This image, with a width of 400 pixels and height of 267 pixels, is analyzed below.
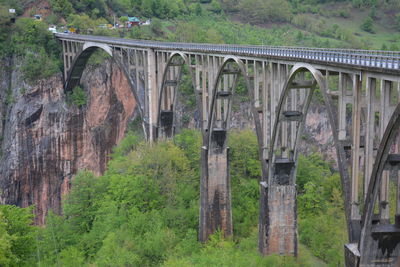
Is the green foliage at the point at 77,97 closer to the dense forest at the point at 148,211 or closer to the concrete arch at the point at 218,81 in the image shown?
the dense forest at the point at 148,211

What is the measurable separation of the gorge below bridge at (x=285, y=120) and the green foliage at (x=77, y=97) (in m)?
16.8

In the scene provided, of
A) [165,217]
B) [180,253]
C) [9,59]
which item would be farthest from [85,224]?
[9,59]

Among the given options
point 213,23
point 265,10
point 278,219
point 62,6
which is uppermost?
point 265,10

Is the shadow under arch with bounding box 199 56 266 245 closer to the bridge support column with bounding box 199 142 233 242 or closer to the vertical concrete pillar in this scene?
the bridge support column with bounding box 199 142 233 242

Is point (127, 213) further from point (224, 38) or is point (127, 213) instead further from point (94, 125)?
point (224, 38)

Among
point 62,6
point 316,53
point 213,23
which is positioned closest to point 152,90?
point 316,53

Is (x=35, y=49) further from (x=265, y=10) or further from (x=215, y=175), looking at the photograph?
(x=265, y=10)

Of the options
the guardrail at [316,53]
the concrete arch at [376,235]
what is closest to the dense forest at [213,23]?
the guardrail at [316,53]

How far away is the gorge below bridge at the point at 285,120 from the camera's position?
20.0 m

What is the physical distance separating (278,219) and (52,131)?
49784mm

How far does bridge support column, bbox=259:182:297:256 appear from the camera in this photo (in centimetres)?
3256

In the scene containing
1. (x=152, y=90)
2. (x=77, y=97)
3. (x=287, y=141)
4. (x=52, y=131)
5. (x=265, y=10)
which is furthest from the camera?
(x=265, y=10)

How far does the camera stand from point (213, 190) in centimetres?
4175

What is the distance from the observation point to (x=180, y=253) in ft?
123
